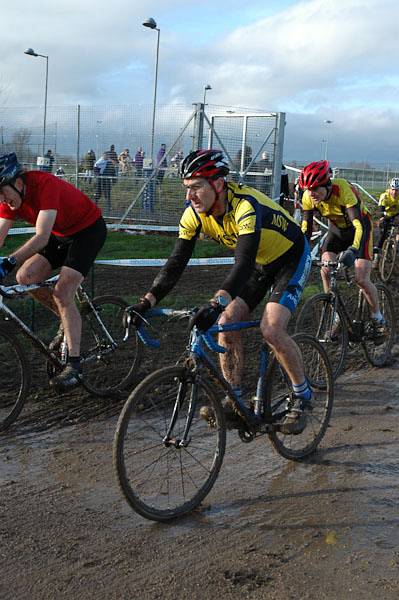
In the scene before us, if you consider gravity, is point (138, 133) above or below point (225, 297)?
above

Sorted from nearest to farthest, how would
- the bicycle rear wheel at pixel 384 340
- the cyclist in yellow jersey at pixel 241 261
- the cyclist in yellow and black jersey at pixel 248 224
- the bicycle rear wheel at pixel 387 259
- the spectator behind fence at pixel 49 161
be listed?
the cyclist in yellow jersey at pixel 241 261 → the cyclist in yellow and black jersey at pixel 248 224 → the bicycle rear wheel at pixel 384 340 → the bicycle rear wheel at pixel 387 259 → the spectator behind fence at pixel 49 161

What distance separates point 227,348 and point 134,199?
46.6 ft

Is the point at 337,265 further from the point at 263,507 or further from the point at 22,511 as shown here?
the point at 22,511

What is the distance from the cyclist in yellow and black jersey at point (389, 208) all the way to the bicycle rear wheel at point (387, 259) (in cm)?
27

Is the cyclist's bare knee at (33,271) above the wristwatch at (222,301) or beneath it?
beneath

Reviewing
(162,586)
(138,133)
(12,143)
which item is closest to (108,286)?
(162,586)

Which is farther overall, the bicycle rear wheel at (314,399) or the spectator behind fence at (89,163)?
the spectator behind fence at (89,163)

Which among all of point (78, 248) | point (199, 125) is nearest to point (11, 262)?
point (78, 248)

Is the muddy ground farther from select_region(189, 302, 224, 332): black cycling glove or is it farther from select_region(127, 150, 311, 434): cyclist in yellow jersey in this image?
→ select_region(189, 302, 224, 332): black cycling glove

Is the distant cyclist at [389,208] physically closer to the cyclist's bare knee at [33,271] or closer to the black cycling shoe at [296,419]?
the cyclist's bare knee at [33,271]

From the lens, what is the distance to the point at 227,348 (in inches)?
189

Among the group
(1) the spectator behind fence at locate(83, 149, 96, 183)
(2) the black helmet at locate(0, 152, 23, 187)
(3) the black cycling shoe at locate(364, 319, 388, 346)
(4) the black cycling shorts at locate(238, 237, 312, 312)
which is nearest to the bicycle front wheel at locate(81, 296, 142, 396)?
(2) the black helmet at locate(0, 152, 23, 187)

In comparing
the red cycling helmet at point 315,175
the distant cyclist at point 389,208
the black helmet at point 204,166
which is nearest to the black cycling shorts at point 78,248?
the black helmet at point 204,166

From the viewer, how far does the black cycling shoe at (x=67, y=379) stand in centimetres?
577
